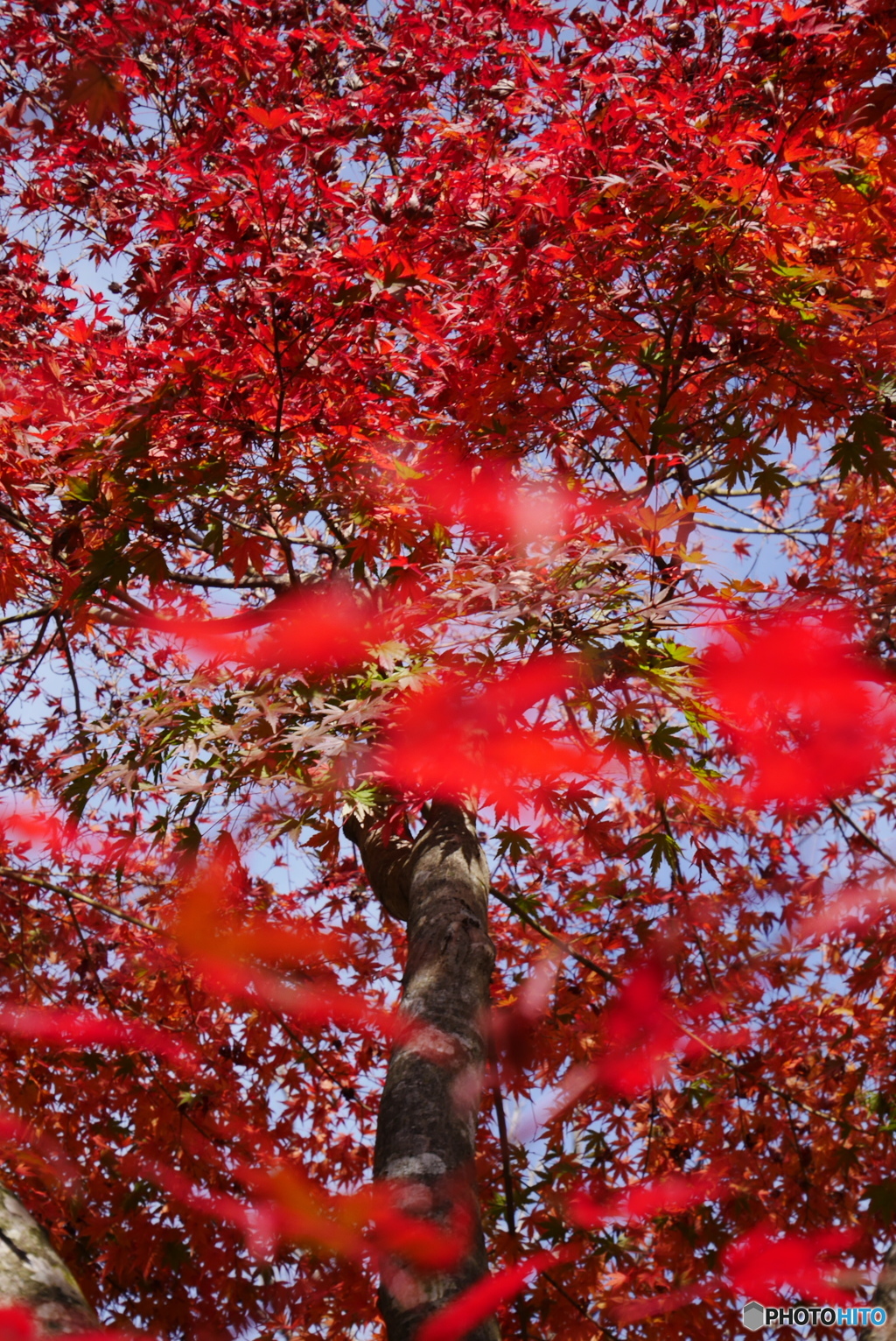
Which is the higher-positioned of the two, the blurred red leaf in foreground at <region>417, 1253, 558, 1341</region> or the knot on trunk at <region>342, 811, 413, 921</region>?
the knot on trunk at <region>342, 811, 413, 921</region>

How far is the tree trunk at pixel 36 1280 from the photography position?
220 centimetres

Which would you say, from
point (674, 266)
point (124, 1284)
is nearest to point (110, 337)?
point (674, 266)

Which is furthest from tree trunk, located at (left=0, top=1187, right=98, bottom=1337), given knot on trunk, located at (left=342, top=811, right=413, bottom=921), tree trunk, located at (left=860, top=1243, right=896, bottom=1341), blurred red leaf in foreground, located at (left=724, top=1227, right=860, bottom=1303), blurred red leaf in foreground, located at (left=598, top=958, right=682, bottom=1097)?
blurred red leaf in foreground, located at (left=724, top=1227, right=860, bottom=1303)

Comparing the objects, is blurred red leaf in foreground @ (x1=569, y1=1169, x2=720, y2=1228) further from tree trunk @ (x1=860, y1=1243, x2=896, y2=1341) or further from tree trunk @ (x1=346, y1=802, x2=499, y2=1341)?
tree trunk @ (x1=346, y1=802, x2=499, y2=1341)

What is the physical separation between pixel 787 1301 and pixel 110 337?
5408mm

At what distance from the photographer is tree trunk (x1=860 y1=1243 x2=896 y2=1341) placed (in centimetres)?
295

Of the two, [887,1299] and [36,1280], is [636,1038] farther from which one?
[36,1280]

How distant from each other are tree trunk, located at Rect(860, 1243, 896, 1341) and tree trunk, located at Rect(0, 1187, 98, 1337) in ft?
7.81

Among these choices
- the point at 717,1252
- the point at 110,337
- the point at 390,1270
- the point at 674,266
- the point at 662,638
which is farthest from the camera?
the point at 717,1252

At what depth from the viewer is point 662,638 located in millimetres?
2752

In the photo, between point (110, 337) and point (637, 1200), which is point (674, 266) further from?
point (637, 1200)

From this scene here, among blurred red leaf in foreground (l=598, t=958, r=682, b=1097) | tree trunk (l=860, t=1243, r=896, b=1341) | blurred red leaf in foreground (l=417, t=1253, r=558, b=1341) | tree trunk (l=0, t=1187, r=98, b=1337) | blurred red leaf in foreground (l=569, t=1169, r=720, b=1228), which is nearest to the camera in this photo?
blurred red leaf in foreground (l=417, t=1253, r=558, b=1341)

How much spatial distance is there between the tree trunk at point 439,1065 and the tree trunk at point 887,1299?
5.24 ft

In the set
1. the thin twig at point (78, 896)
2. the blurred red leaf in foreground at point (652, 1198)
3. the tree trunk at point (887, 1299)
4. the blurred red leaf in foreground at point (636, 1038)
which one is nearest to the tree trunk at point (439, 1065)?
the thin twig at point (78, 896)
